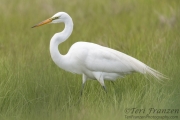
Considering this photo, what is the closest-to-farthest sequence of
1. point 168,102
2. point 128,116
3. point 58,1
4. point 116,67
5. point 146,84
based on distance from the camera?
point 128,116
point 168,102
point 146,84
point 116,67
point 58,1

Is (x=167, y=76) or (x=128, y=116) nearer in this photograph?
(x=128, y=116)

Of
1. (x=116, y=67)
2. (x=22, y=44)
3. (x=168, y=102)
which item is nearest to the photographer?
(x=168, y=102)

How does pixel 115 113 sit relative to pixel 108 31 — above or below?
below

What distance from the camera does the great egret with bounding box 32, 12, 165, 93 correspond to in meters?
4.92

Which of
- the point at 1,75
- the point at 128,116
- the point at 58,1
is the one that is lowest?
the point at 128,116

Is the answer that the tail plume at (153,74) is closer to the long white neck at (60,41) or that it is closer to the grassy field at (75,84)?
the grassy field at (75,84)

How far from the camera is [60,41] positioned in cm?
491

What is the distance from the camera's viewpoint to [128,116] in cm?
412

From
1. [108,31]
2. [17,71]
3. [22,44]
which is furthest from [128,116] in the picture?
[108,31]

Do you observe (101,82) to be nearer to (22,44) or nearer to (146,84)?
(146,84)

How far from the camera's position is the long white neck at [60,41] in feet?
15.9

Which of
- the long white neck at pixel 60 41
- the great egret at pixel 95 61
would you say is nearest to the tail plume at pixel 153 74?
the great egret at pixel 95 61

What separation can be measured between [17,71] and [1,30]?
2895 mm

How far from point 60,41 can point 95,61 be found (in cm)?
42
